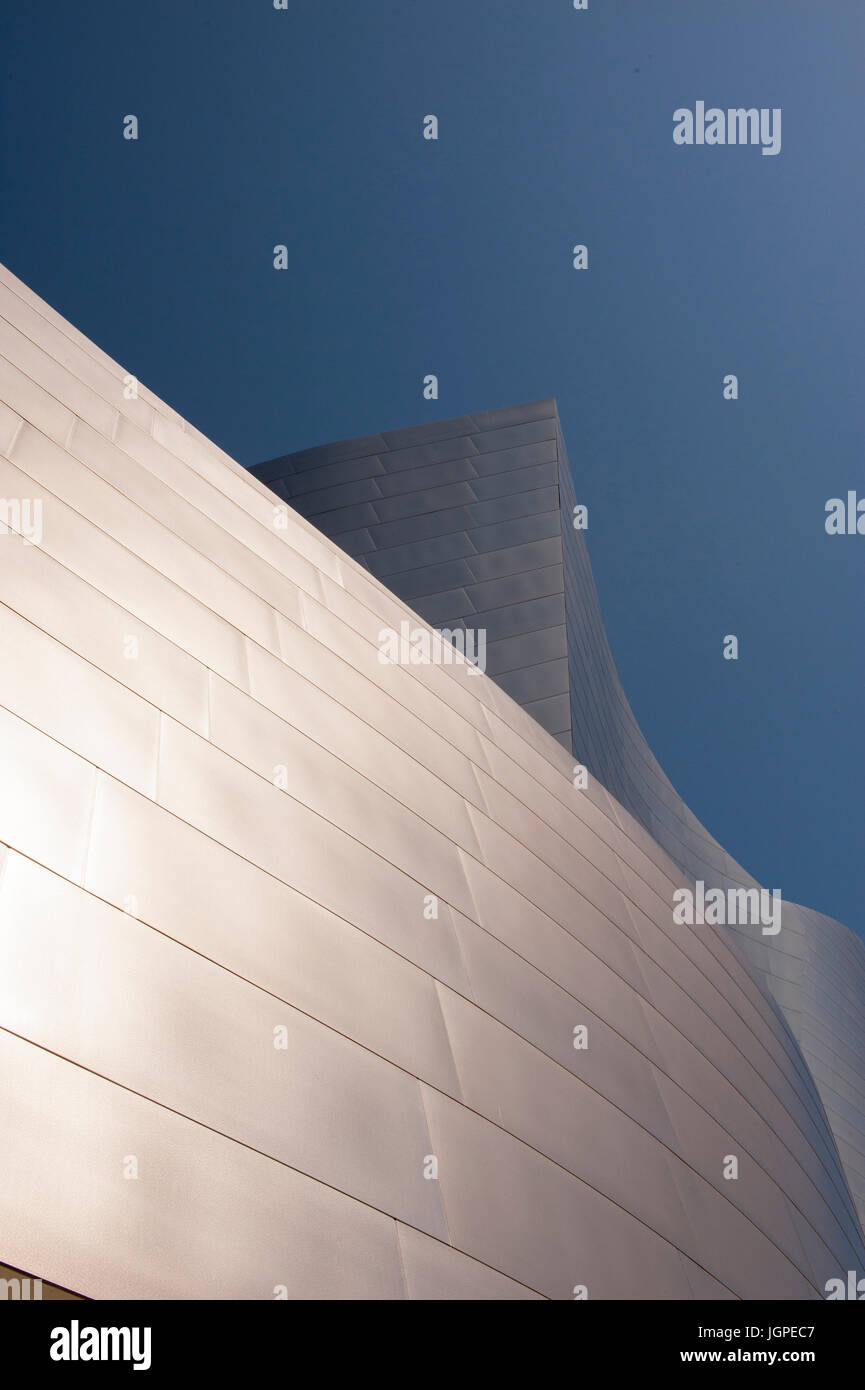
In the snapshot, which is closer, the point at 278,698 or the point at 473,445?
the point at 278,698

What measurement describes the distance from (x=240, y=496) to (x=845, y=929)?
19695 millimetres

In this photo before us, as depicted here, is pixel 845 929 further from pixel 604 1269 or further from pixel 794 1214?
pixel 604 1269

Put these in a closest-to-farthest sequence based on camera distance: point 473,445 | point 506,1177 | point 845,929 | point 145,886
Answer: point 145,886 → point 506,1177 → point 473,445 → point 845,929

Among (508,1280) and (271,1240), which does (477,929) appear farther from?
(271,1240)

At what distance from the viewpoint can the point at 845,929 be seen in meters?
21.8

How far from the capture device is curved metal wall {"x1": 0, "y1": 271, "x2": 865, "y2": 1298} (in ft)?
7.34

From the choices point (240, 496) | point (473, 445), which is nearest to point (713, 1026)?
point (240, 496)

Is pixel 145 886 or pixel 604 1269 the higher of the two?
pixel 145 886

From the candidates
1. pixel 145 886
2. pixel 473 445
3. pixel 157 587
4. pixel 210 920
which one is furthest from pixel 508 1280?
pixel 473 445

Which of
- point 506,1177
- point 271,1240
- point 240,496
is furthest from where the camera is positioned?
point 240,496

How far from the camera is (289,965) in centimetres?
304

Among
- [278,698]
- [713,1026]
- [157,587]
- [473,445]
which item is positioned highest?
[473,445]

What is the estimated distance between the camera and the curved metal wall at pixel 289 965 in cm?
224

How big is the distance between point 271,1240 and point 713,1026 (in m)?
4.42
